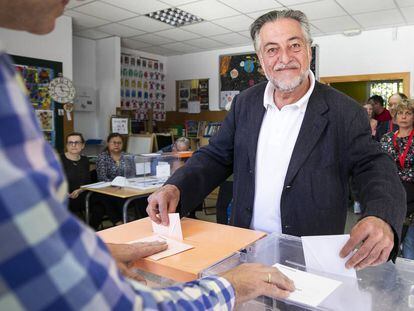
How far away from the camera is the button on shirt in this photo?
139cm

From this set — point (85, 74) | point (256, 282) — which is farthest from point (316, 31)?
point (256, 282)

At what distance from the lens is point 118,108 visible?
6.84 metres

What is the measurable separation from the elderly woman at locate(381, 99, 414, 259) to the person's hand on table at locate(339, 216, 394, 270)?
249 cm

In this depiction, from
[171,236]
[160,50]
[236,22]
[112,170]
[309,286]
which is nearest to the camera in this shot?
[309,286]

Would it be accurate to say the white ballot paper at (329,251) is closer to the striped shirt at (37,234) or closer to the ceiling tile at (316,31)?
the striped shirt at (37,234)

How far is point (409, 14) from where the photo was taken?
17.2 ft

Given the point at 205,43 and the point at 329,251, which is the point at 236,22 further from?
the point at 329,251

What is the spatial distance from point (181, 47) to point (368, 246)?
7.16 metres

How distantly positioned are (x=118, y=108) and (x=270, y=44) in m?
5.69

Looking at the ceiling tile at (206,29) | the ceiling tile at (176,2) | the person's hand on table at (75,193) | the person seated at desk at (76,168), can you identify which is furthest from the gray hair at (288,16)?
the ceiling tile at (206,29)

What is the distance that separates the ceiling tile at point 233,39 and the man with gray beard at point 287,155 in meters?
5.26

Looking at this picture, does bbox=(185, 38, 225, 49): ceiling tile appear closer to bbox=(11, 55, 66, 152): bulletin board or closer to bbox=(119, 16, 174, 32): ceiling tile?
bbox=(119, 16, 174, 32): ceiling tile

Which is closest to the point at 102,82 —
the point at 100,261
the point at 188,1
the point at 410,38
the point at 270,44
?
the point at 188,1

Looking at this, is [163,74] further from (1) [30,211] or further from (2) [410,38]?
(1) [30,211]
